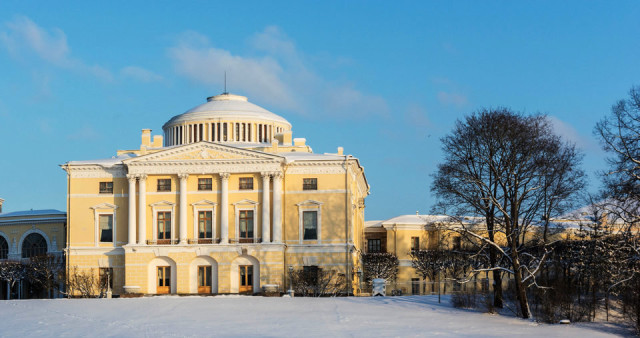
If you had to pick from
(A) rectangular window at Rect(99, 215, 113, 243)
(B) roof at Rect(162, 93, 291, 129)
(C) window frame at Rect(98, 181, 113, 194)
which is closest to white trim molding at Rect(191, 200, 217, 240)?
(A) rectangular window at Rect(99, 215, 113, 243)

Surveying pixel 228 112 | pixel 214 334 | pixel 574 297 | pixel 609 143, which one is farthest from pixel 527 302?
pixel 228 112

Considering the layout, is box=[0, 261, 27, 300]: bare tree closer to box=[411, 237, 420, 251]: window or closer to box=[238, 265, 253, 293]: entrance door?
box=[238, 265, 253, 293]: entrance door

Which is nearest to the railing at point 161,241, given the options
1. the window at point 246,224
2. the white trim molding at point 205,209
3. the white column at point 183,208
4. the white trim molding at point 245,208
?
the white column at point 183,208

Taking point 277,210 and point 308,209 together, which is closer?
point 277,210

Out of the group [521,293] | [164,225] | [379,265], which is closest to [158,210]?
[164,225]

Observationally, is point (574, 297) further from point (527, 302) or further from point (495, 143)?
point (495, 143)

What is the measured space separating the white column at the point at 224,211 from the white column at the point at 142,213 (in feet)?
16.2

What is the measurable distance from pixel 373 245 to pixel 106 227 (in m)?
24.9

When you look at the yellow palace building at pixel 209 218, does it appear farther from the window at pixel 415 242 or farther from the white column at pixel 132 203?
the window at pixel 415 242

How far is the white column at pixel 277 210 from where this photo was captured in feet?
196

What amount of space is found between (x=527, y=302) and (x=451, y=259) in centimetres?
2588

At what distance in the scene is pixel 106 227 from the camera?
205 feet

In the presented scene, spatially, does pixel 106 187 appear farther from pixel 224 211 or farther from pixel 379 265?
pixel 379 265

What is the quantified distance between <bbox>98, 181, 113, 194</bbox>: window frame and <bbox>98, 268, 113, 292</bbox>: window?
5106 mm
